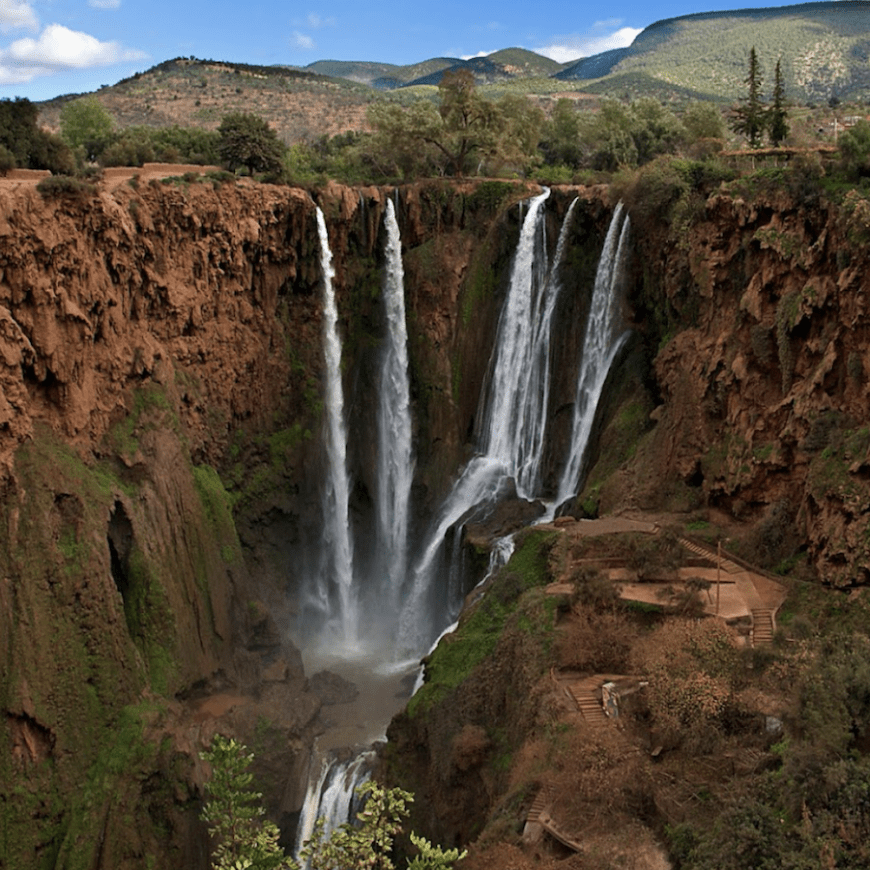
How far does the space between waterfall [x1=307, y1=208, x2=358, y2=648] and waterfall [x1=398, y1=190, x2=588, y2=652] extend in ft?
7.98

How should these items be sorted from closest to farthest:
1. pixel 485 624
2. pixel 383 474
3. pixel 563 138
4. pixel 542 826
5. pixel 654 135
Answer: pixel 542 826
pixel 485 624
pixel 383 474
pixel 654 135
pixel 563 138

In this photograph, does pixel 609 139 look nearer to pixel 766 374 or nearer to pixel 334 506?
pixel 334 506

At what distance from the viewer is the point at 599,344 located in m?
32.8

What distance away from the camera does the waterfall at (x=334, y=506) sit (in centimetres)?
3400

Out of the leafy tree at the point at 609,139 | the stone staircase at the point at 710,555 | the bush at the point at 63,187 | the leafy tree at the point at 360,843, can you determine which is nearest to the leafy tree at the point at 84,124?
the leafy tree at the point at 609,139

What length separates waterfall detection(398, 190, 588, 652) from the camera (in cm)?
3322

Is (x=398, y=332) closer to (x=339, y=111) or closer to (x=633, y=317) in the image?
(x=633, y=317)

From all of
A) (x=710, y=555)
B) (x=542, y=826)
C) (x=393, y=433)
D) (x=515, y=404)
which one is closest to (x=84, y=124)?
(x=393, y=433)

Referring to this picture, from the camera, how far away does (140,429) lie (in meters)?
28.2

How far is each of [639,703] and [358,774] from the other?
8.43 metres

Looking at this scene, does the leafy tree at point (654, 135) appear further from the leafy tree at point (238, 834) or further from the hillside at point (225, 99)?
the leafy tree at point (238, 834)

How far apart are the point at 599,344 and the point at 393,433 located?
8.83 meters

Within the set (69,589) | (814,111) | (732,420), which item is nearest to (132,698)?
(69,589)

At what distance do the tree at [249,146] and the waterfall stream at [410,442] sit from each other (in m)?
6.07
